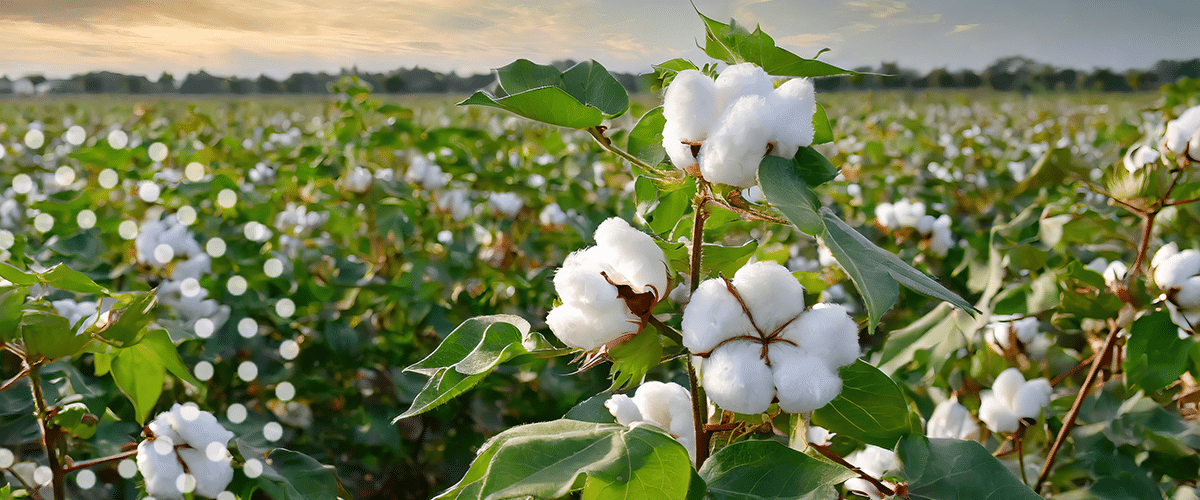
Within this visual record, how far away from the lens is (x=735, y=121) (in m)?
0.42

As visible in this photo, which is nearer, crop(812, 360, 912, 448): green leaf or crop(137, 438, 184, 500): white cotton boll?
crop(812, 360, 912, 448): green leaf

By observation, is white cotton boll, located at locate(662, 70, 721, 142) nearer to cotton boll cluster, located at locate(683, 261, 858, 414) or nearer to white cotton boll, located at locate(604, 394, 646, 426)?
cotton boll cluster, located at locate(683, 261, 858, 414)

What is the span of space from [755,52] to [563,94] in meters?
0.12

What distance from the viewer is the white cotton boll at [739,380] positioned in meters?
0.44

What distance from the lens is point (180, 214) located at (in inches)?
65.9

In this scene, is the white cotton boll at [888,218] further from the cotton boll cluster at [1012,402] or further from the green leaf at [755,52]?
the green leaf at [755,52]

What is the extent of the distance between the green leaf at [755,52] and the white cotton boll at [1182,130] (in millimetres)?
756

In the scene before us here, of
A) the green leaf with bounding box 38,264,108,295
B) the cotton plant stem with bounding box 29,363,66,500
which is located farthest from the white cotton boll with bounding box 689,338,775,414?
the cotton plant stem with bounding box 29,363,66,500

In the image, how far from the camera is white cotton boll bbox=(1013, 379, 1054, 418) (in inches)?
41.7

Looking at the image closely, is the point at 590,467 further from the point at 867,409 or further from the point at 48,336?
the point at 48,336

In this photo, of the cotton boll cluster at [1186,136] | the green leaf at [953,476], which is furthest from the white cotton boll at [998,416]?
the green leaf at [953,476]

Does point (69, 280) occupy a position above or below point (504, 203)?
above

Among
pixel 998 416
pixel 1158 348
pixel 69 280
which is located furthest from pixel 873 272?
pixel 998 416

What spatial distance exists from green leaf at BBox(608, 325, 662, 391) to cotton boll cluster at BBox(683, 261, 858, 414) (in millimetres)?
29
